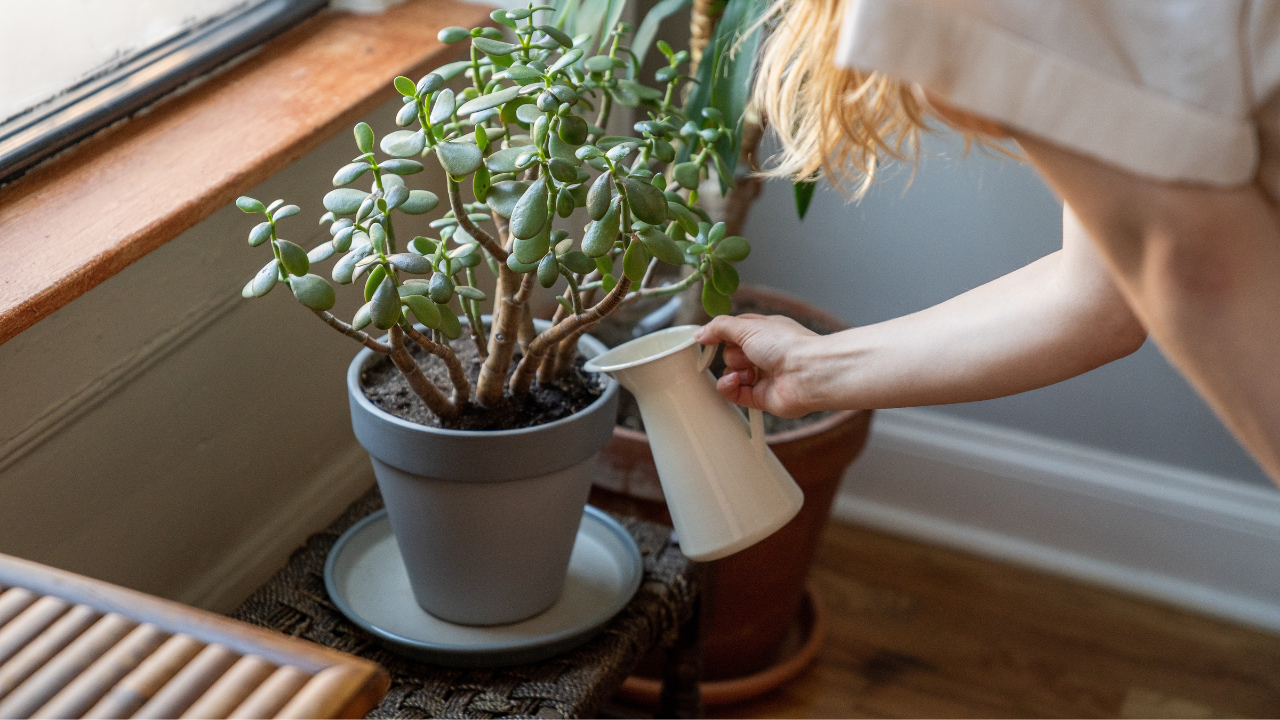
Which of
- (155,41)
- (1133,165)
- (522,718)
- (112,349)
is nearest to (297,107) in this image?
(155,41)

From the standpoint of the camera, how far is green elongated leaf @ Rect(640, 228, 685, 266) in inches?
27.8

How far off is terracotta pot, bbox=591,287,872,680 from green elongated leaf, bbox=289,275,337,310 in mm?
500

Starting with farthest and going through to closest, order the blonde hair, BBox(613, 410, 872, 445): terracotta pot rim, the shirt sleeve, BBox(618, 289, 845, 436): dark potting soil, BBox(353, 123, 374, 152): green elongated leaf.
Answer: BBox(618, 289, 845, 436): dark potting soil → BBox(613, 410, 872, 445): terracotta pot rim → BBox(353, 123, 374, 152): green elongated leaf → the blonde hair → the shirt sleeve

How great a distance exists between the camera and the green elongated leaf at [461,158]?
65 cm

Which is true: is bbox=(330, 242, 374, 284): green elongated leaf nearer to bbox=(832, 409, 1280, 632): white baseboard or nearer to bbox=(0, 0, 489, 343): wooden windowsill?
bbox=(0, 0, 489, 343): wooden windowsill

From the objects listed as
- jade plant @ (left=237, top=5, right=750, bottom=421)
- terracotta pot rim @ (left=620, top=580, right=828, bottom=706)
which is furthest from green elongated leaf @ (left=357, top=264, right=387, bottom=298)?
terracotta pot rim @ (left=620, top=580, right=828, bottom=706)

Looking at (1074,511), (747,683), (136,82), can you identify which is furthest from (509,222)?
(1074,511)

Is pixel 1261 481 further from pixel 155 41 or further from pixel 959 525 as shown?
pixel 155 41

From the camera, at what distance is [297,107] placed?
3.30ft

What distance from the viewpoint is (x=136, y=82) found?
978 mm

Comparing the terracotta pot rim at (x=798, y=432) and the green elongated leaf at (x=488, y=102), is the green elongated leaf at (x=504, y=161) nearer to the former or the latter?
the green elongated leaf at (x=488, y=102)

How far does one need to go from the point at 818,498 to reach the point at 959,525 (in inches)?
21.9

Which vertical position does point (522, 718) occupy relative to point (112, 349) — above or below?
below

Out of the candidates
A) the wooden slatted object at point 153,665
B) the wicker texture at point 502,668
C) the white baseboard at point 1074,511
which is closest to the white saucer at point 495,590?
the wicker texture at point 502,668
